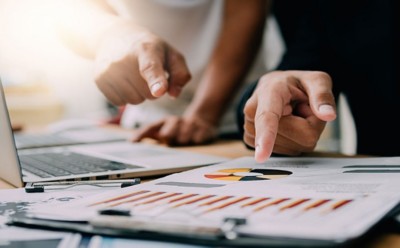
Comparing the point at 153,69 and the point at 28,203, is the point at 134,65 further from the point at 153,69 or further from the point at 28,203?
the point at 28,203

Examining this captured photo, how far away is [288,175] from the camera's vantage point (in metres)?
0.52

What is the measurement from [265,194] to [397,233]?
106mm

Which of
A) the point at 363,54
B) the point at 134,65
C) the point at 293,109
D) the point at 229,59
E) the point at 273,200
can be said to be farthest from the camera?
the point at 229,59

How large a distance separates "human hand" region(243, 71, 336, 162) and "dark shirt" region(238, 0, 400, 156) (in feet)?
0.59

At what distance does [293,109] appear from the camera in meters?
0.65

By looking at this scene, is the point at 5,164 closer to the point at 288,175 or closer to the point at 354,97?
the point at 288,175

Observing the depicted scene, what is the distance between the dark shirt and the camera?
858 mm

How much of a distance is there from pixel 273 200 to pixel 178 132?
0.60 meters

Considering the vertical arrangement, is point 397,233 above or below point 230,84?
below

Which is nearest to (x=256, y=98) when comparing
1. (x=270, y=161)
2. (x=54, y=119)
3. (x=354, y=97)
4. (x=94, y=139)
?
(x=270, y=161)

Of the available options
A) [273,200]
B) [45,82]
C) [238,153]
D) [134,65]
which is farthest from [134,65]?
[45,82]

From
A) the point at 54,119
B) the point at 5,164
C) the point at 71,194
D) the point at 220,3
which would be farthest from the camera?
the point at 54,119

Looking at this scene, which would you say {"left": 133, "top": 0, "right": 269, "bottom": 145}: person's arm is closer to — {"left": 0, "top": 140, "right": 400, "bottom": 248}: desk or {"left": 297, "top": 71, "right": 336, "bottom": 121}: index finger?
{"left": 0, "top": 140, "right": 400, "bottom": 248}: desk

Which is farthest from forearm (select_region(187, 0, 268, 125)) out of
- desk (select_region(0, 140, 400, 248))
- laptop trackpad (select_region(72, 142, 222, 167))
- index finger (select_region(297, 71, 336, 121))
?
index finger (select_region(297, 71, 336, 121))
